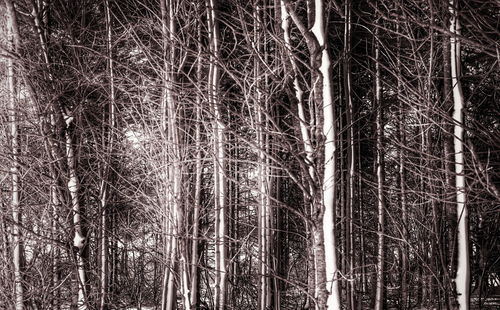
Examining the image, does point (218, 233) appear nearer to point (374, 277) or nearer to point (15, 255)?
point (15, 255)

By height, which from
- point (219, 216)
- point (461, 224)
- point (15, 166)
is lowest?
point (461, 224)

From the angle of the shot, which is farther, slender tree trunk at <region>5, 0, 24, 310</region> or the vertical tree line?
slender tree trunk at <region>5, 0, 24, 310</region>

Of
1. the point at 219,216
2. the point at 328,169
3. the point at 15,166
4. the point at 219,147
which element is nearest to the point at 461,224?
the point at 328,169

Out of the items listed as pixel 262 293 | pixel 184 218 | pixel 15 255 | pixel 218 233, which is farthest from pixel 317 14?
pixel 15 255

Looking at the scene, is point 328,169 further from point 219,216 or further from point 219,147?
point 219,216

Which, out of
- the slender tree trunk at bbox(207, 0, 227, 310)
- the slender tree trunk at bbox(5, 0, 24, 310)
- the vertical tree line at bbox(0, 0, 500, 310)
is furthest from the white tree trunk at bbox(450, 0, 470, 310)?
the slender tree trunk at bbox(5, 0, 24, 310)

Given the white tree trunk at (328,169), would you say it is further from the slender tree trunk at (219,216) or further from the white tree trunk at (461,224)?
the slender tree trunk at (219,216)

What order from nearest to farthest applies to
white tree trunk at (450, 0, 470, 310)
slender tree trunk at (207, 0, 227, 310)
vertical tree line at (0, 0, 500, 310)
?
vertical tree line at (0, 0, 500, 310) < white tree trunk at (450, 0, 470, 310) < slender tree trunk at (207, 0, 227, 310)

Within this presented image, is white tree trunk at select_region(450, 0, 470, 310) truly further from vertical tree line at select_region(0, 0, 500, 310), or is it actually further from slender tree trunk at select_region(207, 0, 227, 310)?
slender tree trunk at select_region(207, 0, 227, 310)

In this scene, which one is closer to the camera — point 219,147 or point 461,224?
point 219,147

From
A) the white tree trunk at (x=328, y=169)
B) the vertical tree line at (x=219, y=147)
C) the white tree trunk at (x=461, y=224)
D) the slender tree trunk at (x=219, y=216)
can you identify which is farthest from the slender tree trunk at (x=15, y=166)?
the white tree trunk at (x=461, y=224)

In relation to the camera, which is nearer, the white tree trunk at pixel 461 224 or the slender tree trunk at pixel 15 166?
the white tree trunk at pixel 461 224

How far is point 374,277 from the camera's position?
37.1 ft

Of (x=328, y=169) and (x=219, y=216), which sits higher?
(x=328, y=169)
